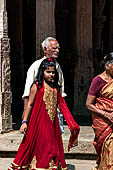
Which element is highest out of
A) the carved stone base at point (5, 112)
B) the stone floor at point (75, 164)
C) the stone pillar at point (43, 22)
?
the stone pillar at point (43, 22)

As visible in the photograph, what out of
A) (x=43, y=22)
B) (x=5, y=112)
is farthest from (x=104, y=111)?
(x=43, y=22)

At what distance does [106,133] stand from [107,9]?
1017 cm

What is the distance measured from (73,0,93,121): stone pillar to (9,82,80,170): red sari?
4.61 metres

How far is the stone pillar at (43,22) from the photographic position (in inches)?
367

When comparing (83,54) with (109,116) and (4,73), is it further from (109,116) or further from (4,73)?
(109,116)

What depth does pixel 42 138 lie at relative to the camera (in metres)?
6.26

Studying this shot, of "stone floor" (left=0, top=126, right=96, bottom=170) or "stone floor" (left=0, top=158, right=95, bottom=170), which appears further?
"stone floor" (left=0, top=126, right=96, bottom=170)

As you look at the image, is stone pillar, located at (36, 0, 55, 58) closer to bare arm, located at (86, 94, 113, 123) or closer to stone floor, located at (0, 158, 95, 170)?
stone floor, located at (0, 158, 95, 170)

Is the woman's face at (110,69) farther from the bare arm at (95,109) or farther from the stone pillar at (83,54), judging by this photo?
the stone pillar at (83,54)

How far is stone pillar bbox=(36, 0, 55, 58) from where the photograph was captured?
9320 millimetres

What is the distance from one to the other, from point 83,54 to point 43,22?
5.86 ft

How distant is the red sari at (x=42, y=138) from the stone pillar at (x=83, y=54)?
4.61 meters

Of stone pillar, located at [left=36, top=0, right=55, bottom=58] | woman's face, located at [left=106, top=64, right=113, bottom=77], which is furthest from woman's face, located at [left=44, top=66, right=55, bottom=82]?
stone pillar, located at [left=36, top=0, right=55, bottom=58]

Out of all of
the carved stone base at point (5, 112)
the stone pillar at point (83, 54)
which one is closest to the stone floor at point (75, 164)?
the carved stone base at point (5, 112)
